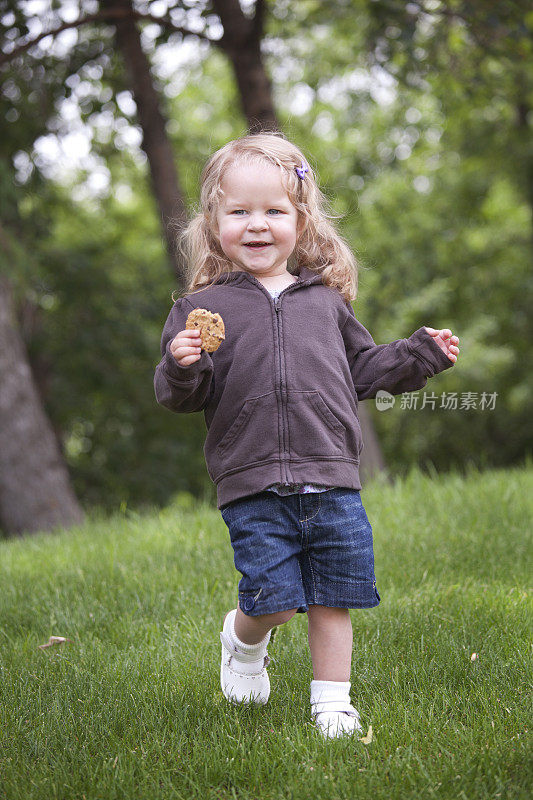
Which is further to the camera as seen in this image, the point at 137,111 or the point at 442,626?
the point at 137,111

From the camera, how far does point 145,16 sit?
653 centimetres

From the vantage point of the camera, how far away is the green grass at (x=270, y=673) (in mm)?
2191

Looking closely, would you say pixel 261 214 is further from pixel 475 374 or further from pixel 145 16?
pixel 475 374

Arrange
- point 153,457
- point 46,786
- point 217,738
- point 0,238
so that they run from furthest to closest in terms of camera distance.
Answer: point 153,457 < point 0,238 < point 217,738 < point 46,786

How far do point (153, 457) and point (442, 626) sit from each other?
10.9 meters

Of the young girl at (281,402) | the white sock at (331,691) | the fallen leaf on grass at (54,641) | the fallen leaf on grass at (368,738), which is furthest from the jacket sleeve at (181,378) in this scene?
the fallen leaf on grass at (54,641)

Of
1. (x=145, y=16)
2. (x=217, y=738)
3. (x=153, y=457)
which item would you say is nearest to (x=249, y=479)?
(x=217, y=738)

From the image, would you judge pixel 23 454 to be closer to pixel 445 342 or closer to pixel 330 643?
pixel 330 643

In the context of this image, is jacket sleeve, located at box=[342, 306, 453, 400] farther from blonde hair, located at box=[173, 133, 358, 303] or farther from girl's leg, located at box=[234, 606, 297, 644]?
girl's leg, located at box=[234, 606, 297, 644]

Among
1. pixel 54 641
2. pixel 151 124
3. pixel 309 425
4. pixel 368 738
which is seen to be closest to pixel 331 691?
pixel 368 738

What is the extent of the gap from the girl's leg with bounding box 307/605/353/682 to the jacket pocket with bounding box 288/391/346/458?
19.6 inches

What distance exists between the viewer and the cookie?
7.88ft

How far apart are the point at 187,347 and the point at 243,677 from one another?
1074mm

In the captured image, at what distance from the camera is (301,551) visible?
2.59 metres
